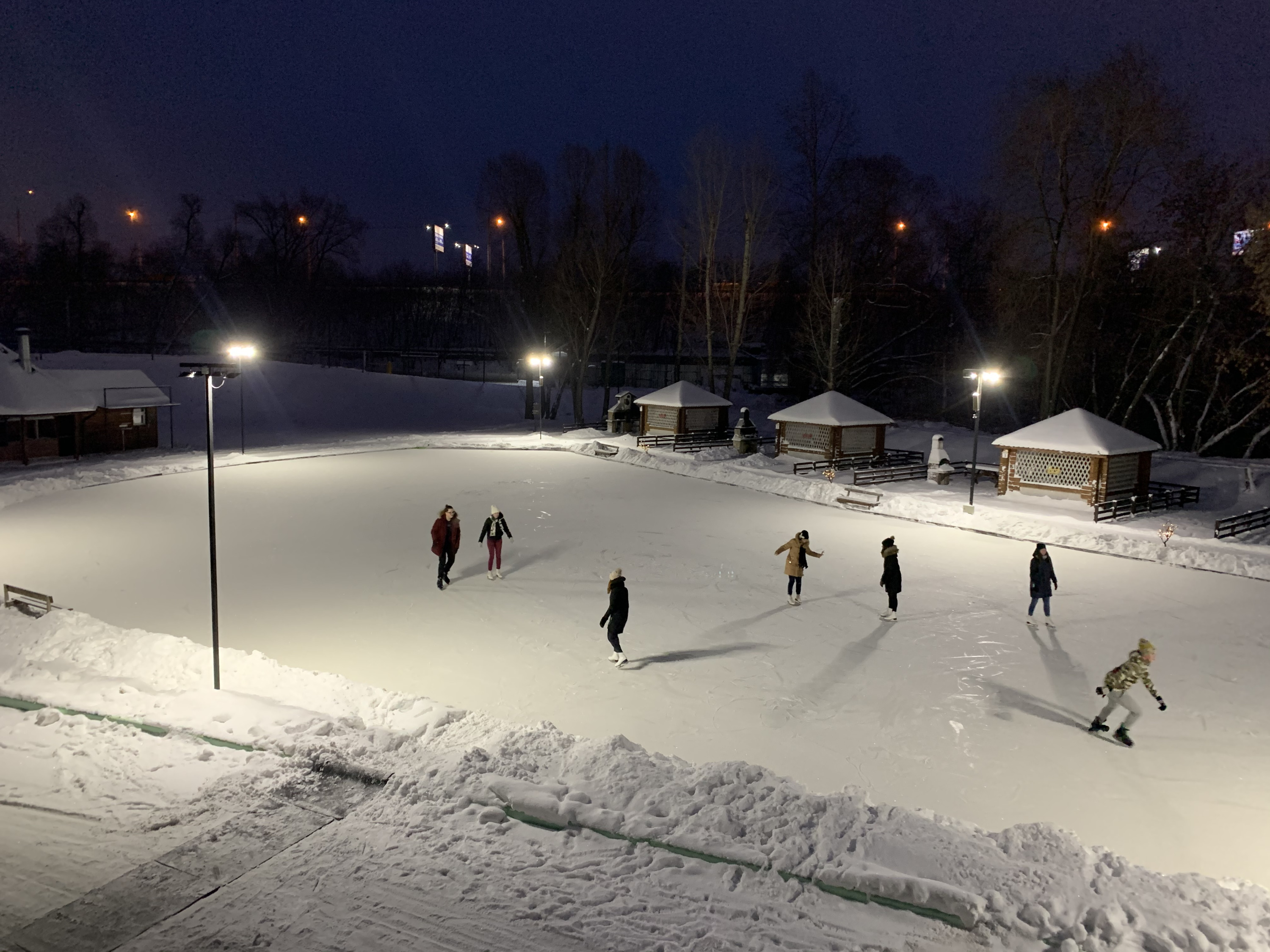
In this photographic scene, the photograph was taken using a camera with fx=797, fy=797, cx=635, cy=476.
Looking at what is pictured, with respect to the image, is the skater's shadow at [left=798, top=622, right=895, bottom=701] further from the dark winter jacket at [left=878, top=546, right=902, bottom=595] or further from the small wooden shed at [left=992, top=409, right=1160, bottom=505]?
the small wooden shed at [left=992, top=409, right=1160, bottom=505]

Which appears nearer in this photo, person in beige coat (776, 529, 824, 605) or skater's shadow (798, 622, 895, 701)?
skater's shadow (798, 622, 895, 701)

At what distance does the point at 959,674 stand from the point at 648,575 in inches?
249

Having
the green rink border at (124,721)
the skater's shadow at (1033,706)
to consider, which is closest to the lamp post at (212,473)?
the green rink border at (124,721)

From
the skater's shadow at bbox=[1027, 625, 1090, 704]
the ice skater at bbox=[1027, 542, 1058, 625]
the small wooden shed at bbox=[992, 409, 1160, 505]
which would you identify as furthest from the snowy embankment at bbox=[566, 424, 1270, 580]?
the skater's shadow at bbox=[1027, 625, 1090, 704]

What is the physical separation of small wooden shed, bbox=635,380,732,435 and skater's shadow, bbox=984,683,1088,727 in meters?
27.1

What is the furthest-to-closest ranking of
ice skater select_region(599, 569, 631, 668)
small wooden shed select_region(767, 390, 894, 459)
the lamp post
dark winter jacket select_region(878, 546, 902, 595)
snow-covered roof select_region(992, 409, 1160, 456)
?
small wooden shed select_region(767, 390, 894, 459) < snow-covered roof select_region(992, 409, 1160, 456) < dark winter jacket select_region(878, 546, 902, 595) < ice skater select_region(599, 569, 631, 668) < the lamp post

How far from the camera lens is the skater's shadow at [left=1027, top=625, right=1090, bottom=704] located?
10.3 meters

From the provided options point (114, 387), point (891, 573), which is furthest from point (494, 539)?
point (114, 387)

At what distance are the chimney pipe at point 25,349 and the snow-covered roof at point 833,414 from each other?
27816 mm

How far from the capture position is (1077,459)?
2314 cm

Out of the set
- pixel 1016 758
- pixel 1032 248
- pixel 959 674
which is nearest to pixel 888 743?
pixel 1016 758

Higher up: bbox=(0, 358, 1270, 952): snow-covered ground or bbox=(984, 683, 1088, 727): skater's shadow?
bbox=(0, 358, 1270, 952): snow-covered ground

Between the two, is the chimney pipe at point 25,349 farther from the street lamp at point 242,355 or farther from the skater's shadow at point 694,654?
the skater's shadow at point 694,654

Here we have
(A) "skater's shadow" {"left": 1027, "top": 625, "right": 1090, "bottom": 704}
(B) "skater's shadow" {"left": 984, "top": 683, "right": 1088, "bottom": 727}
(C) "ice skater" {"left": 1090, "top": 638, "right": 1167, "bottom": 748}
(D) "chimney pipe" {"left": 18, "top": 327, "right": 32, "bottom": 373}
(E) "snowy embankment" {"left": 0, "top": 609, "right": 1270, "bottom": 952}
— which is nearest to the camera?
(E) "snowy embankment" {"left": 0, "top": 609, "right": 1270, "bottom": 952}
